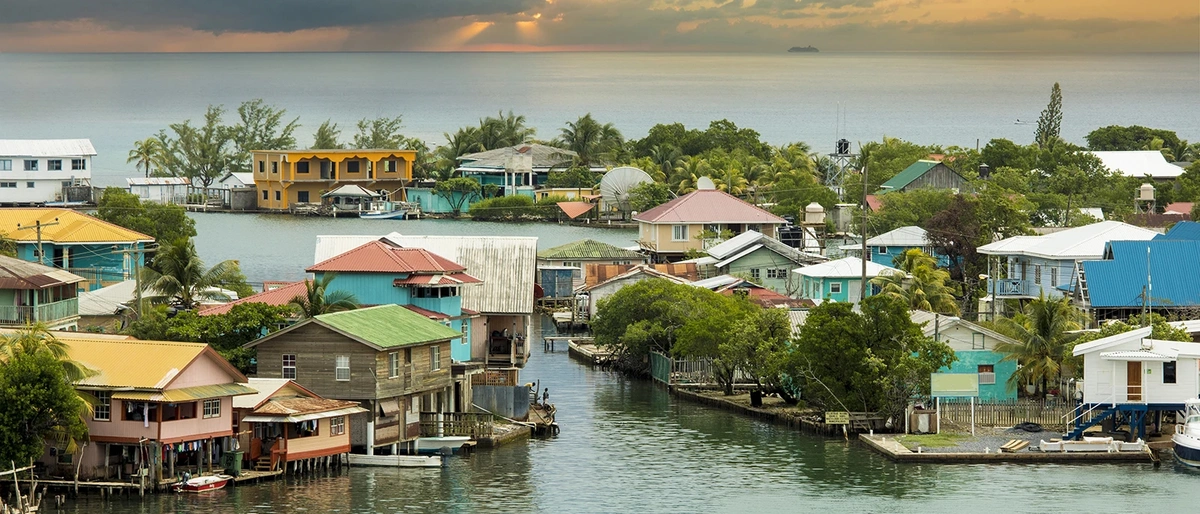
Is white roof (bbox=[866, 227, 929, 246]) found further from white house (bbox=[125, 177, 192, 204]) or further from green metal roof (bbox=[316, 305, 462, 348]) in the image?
white house (bbox=[125, 177, 192, 204])

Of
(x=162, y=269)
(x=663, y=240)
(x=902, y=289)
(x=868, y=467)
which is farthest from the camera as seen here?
(x=663, y=240)

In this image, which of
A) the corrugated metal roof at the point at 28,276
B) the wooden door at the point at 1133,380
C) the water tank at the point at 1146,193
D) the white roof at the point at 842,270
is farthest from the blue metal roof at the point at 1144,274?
the water tank at the point at 1146,193

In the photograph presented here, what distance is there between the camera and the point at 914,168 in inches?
4594

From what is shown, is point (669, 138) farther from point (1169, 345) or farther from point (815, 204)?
point (1169, 345)

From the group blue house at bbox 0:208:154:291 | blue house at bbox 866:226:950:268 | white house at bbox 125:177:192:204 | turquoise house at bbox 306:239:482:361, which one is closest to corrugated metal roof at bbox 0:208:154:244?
blue house at bbox 0:208:154:291

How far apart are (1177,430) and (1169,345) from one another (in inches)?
92.8

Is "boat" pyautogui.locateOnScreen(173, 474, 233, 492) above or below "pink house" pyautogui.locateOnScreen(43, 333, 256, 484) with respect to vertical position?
below

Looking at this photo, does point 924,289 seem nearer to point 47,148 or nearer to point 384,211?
point 384,211

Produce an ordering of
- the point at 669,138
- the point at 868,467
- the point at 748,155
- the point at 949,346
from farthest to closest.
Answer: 1. the point at 669,138
2. the point at 748,155
3. the point at 949,346
4. the point at 868,467

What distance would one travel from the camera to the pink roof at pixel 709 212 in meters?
97.6

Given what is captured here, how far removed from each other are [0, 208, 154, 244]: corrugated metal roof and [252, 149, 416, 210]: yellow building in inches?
2432

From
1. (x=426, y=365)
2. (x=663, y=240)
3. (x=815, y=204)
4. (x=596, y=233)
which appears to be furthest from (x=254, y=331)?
(x=596, y=233)

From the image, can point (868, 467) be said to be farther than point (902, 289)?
No

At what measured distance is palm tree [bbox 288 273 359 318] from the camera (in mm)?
53031
